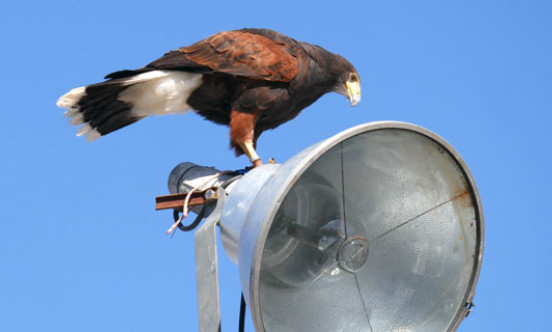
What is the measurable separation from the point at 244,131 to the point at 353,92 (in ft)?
3.05

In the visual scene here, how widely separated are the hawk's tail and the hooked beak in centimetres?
A: 104

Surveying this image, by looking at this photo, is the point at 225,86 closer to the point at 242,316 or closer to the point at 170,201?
the point at 170,201

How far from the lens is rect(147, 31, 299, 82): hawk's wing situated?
4.48 meters

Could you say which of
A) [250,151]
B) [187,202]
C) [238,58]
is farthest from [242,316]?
[238,58]

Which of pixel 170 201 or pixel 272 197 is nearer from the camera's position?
pixel 272 197

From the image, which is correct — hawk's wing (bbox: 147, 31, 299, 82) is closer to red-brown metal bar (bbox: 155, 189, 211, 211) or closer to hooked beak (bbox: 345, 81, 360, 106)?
hooked beak (bbox: 345, 81, 360, 106)

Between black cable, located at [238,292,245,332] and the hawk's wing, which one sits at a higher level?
the hawk's wing

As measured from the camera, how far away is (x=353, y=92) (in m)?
4.93

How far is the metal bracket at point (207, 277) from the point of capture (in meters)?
2.44

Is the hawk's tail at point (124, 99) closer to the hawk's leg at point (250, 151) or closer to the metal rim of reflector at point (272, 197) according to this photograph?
the hawk's leg at point (250, 151)

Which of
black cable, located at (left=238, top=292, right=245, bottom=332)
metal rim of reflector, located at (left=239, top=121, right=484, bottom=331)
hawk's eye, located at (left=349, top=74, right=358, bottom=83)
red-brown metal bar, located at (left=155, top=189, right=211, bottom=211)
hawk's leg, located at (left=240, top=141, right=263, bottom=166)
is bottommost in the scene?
black cable, located at (left=238, top=292, right=245, bottom=332)

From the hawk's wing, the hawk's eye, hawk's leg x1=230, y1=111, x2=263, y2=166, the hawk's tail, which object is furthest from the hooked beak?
the hawk's tail

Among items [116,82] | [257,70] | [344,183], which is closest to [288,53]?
[257,70]

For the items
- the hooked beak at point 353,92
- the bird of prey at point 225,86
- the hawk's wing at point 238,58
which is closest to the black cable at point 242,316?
the bird of prey at point 225,86
